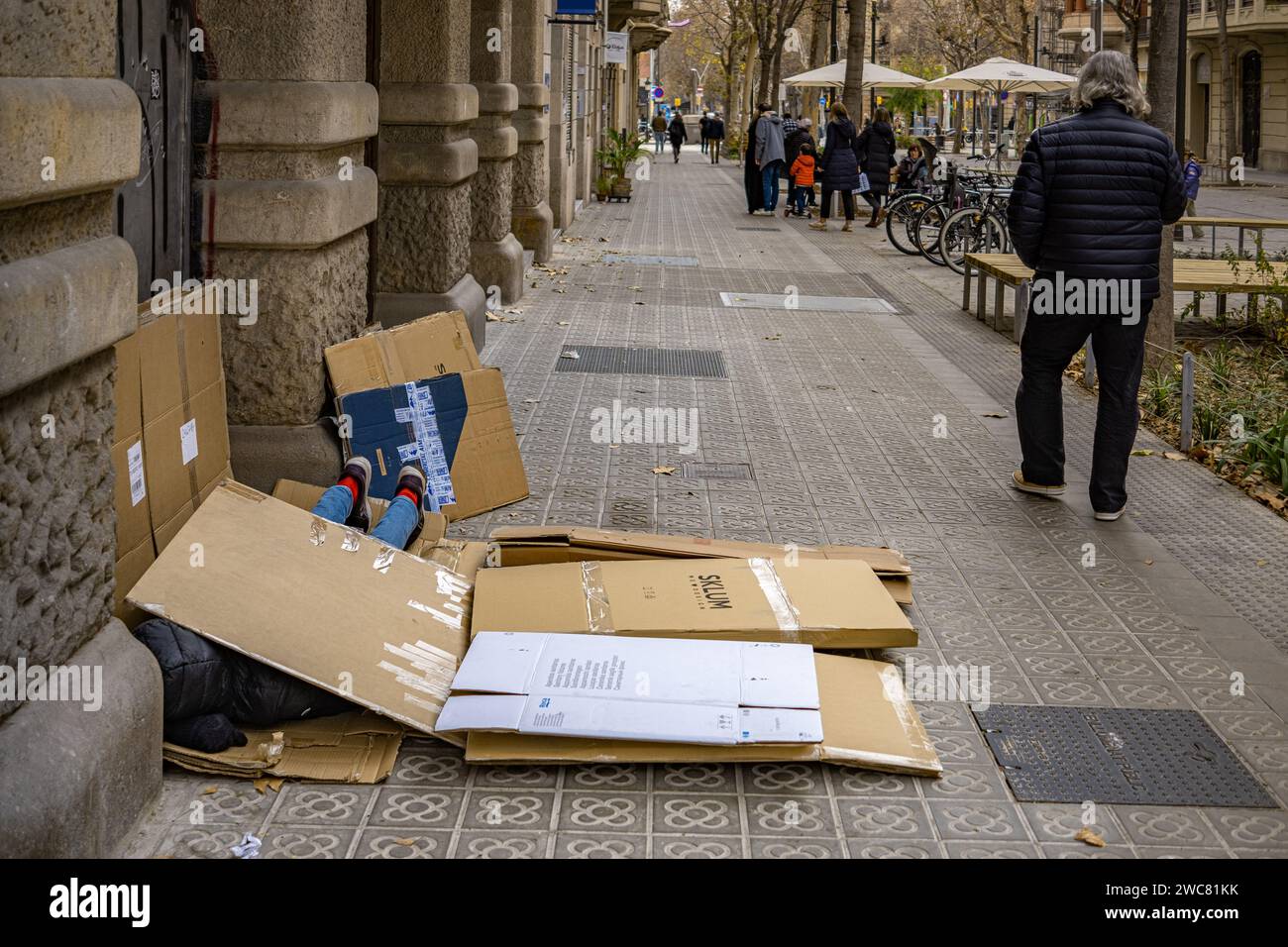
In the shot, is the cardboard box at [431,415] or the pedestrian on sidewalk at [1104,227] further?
the pedestrian on sidewalk at [1104,227]

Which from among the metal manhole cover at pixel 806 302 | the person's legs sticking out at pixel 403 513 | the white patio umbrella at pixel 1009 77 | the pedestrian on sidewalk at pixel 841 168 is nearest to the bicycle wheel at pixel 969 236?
the metal manhole cover at pixel 806 302

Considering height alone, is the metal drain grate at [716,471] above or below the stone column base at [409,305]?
below

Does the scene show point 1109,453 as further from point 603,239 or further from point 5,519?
point 603,239

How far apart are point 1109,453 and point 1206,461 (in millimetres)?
1710

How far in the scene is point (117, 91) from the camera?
3.78 m

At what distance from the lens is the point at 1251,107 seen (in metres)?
54.2

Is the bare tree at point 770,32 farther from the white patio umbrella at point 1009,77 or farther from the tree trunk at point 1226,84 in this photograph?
the white patio umbrella at point 1009,77

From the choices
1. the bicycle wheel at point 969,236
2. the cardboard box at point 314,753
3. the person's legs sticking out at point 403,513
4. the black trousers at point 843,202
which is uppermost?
the black trousers at point 843,202

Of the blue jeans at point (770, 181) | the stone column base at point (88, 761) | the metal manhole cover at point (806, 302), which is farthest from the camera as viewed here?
the blue jeans at point (770, 181)

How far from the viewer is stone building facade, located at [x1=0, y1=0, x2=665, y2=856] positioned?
132 inches

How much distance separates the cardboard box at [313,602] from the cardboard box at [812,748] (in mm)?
284

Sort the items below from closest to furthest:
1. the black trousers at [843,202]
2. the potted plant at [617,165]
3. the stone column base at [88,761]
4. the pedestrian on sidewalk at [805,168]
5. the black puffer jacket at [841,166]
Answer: the stone column base at [88,761] → the black puffer jacket at [841,166] → the black trousers at [843,202] → the pedestrian on sidewalk at [805,168] → the potted plant at [617,165]

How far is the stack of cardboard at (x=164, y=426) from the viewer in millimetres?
4746

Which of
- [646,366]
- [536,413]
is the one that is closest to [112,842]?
[536,413]
